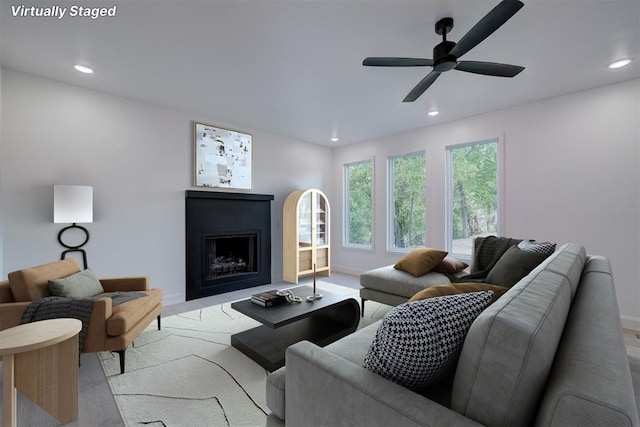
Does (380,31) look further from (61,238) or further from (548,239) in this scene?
(61,238)

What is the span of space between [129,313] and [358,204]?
170 inches

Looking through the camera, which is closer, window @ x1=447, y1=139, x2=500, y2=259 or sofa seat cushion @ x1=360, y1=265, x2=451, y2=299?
sofa seat cushion @ x1=360, y1=265, x2=451, y2=299

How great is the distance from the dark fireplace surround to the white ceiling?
1.43 meters

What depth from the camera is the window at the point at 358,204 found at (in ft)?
17.9

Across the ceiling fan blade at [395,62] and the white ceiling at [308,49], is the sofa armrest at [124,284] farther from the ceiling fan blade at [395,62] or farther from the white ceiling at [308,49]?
the ceiling fan blade at [395,62]

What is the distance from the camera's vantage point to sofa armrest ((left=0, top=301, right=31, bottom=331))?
1925mm

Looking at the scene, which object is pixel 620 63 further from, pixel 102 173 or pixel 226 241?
pixel 102 173

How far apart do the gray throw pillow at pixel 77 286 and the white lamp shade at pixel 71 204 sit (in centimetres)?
66

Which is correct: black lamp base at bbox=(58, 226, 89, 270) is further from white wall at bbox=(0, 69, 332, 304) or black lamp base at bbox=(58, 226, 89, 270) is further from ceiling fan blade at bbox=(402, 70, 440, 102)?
ceiling fan blade at bbox=(402, 70, 440, 102)

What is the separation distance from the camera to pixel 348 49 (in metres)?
2.38

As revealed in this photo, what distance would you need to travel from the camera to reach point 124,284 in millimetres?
2695

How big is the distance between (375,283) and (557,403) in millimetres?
2529

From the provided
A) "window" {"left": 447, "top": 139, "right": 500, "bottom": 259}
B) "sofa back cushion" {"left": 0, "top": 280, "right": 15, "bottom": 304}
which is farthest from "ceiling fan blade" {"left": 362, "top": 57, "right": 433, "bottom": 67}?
"sofa back cushion" {"left": 0, "top": 280, "right": 15, "bottom": 304}

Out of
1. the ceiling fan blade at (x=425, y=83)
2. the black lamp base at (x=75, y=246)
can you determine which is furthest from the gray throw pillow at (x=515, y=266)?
the black lamp base at (x=75, y=246)
